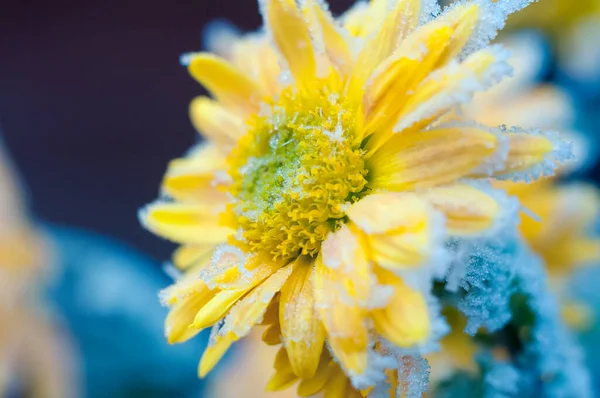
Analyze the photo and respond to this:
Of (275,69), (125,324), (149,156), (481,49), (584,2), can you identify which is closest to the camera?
(481,49)

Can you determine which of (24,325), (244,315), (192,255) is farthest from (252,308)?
(24,325)

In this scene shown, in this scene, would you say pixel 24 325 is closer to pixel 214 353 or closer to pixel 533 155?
pixel 214 353

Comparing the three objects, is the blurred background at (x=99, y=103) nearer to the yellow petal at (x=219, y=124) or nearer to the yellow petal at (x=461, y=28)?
the yellow petal at (x=219, y=124)

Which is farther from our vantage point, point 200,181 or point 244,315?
point 200,181

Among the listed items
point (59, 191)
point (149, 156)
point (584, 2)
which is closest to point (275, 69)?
point (584, 2)

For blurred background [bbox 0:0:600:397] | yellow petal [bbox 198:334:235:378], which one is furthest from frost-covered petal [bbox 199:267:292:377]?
blurred background [bbox 0:0:600:397]

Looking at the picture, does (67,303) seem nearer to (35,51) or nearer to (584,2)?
(35,51)

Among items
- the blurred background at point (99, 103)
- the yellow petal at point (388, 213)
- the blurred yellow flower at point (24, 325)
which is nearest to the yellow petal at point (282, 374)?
the yellow petal at point (388, 213)
